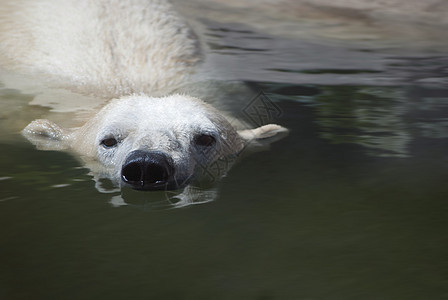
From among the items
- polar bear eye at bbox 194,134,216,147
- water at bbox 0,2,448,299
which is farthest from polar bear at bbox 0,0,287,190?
water at bbox 0,2,448,299

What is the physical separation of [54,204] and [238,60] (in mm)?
3543

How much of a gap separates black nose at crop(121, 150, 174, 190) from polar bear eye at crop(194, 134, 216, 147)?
55 cm

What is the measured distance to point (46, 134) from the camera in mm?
4406

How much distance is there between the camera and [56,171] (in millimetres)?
3748

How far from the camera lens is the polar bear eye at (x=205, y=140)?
393cm

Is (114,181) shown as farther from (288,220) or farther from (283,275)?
(283,275)

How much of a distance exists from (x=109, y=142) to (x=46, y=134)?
0.59 meters

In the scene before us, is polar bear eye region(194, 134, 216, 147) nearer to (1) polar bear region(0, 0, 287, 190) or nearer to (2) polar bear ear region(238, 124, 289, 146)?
(1) polar bear region(0, 0, 287, 190)

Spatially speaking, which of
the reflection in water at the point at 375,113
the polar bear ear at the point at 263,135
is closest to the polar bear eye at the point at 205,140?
the polar bear ear at the point at 263,135

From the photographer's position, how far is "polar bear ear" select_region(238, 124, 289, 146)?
14.4ft

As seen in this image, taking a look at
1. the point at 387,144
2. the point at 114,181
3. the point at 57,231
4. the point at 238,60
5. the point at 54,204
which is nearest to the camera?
the point at 57,231

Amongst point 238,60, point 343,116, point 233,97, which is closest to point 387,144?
point 343,116

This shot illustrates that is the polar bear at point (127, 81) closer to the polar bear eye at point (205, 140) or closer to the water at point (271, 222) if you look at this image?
the polar bear eye at point (205, 140)

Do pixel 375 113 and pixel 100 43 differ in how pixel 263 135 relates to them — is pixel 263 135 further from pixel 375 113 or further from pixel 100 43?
pixel 100 43
